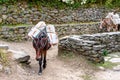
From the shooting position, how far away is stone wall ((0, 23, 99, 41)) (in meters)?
12.6

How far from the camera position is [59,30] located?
48.3 feet

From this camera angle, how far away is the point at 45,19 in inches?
606

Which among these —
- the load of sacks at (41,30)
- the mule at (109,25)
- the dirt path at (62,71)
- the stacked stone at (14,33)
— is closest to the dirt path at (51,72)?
the dirt path at (62,71)

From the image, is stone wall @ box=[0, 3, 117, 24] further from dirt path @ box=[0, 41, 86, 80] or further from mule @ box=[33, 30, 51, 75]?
mule @ box=[33, 30, 51, 75]

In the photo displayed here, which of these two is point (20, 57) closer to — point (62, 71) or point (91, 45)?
point (62, 71)

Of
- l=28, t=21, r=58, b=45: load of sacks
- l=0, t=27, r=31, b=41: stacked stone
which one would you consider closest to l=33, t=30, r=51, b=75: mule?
l=28, t=21, r=58, b=45: load of sacks

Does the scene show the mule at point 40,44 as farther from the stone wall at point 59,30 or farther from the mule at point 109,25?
the mule at point 109,25

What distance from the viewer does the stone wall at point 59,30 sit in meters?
12.6

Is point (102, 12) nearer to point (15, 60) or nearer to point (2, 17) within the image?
point (2, 17)

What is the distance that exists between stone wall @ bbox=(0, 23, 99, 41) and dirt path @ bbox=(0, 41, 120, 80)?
7.28 ft

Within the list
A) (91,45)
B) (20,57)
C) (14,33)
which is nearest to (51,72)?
(20,57)

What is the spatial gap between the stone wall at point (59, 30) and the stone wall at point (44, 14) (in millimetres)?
1009

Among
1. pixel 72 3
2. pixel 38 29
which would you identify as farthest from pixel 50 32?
pixel 72 3

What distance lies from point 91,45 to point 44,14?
5775 mm
